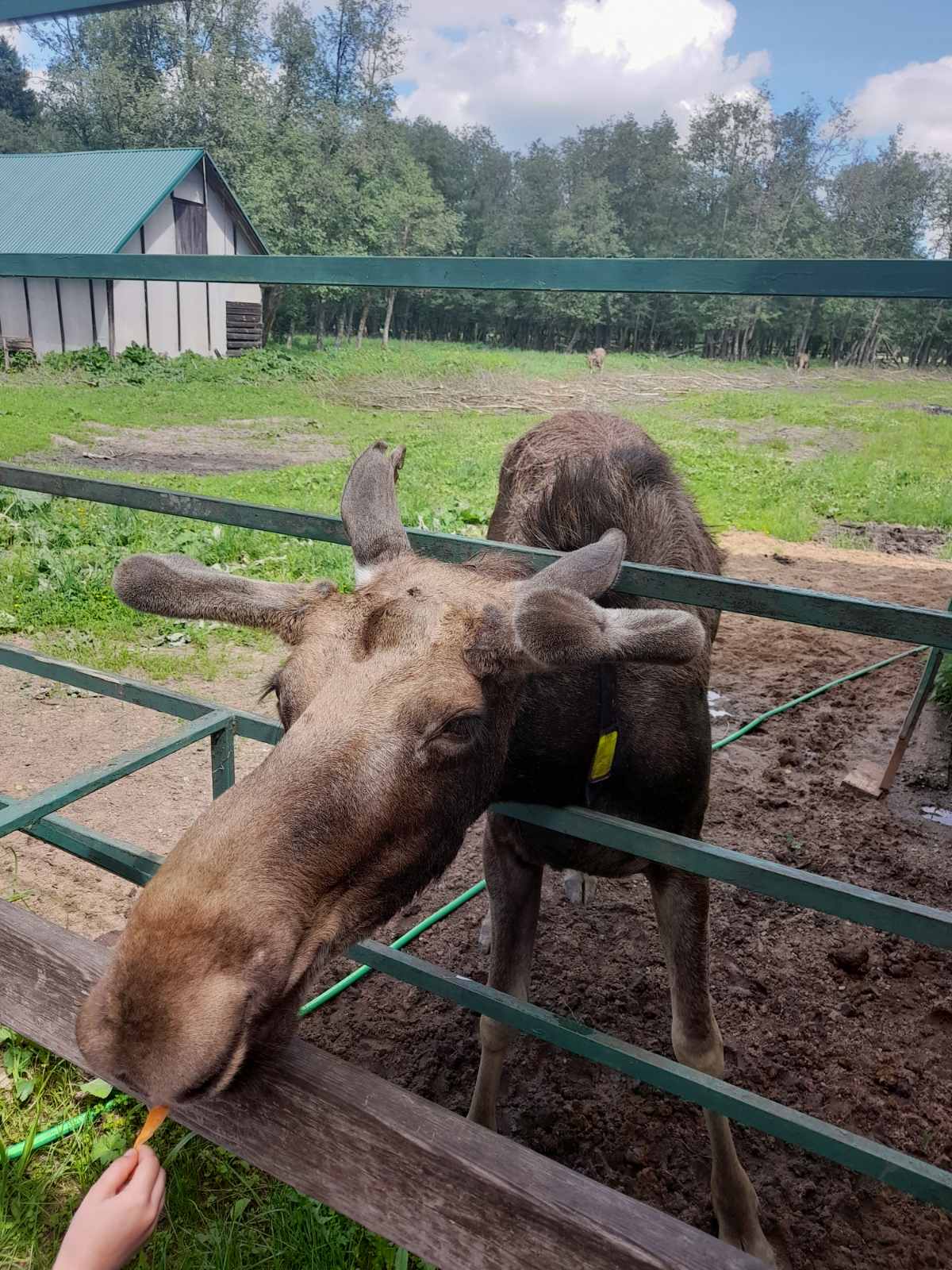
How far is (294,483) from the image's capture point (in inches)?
519

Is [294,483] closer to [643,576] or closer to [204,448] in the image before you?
[204,448]

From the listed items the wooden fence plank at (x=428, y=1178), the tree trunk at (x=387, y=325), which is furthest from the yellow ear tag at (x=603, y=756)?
the tree trunk at (x=387, y=325)

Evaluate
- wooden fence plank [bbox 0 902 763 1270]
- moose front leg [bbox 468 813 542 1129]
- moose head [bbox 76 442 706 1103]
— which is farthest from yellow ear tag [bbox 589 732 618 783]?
wooden fence plank [bbox 0 902 763 1270]

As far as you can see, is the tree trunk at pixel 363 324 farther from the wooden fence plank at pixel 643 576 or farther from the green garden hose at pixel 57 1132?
the green garden hose at pixel 57 1132

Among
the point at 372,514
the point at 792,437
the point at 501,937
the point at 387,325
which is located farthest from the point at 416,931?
the point at 387,325

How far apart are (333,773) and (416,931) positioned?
278 cm

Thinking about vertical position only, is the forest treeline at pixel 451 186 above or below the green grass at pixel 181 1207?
above

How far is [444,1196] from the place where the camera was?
1.52 m

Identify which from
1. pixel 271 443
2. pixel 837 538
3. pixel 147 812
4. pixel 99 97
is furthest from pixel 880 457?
pixel 99 97

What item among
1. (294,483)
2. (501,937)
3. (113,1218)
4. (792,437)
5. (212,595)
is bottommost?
(501,937)

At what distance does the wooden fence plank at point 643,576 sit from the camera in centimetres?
208

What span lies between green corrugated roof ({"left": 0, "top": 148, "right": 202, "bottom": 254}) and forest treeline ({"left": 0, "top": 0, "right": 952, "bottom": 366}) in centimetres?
371

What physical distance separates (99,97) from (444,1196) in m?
41.4

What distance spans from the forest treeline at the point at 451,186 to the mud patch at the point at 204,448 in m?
3.98
